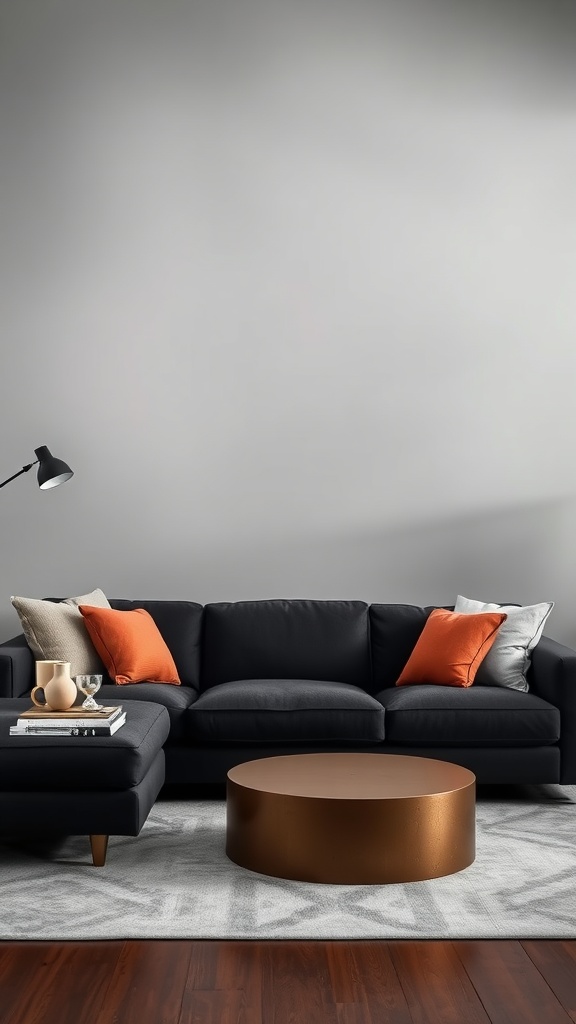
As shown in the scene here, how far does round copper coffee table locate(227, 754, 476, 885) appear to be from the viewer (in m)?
2.93

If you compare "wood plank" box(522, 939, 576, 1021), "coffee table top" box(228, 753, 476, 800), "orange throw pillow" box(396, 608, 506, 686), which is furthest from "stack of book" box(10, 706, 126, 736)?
"orange throw pillow" box(396, 608, 506, 686)

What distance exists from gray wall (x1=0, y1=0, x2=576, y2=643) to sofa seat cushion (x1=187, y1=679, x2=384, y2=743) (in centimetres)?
118

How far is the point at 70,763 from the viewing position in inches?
122

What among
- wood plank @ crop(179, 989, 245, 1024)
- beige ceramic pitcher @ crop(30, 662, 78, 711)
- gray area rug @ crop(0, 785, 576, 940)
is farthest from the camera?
beige ceramic pitcher @ crop(30, 662, 78, 711)

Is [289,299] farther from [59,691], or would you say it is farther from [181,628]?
[59,691]

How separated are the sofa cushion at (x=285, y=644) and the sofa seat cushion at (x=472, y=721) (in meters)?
0.62

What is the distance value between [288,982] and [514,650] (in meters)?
2.41

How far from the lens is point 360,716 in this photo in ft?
13.4

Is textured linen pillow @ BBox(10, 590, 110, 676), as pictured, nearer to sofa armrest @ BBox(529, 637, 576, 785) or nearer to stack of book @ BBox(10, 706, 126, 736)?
stack of book @ BBox(10, 706, 126, 736)

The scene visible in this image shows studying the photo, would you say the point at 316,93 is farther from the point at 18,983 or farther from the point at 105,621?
the point at 18,983

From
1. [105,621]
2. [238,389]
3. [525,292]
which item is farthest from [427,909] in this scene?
[525,292]

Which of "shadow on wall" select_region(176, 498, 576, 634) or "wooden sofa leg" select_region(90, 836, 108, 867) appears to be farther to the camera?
"shadow on wall" select_region(176, 498, 576, 634)

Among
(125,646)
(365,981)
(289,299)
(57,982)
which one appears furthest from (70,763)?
(289,299)

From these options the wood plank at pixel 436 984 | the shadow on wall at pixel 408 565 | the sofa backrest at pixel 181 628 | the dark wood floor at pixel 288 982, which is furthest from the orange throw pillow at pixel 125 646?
the wood plank at pixel 436 984
